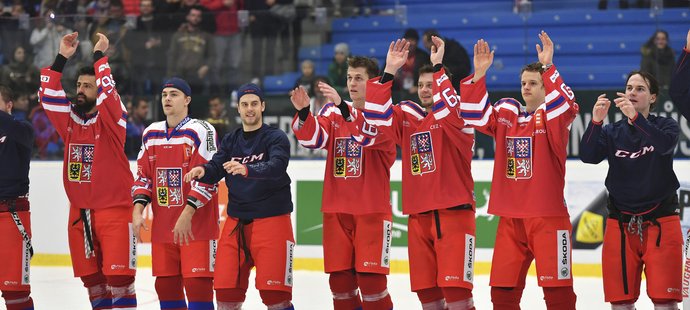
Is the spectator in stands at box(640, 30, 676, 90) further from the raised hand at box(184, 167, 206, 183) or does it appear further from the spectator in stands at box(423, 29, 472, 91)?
the raised hand at box(184, 167, 206, 183)

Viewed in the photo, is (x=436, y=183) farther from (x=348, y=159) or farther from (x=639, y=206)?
(x=639, y=206)

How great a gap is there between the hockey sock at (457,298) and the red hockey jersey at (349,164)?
82 cm

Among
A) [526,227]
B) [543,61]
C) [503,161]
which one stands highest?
[543,61]

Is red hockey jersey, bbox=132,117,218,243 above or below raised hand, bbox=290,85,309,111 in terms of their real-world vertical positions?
below

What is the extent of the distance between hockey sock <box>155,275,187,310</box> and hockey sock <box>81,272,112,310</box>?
677mm

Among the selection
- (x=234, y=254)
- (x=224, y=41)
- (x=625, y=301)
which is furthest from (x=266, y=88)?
(x=625, y=301)

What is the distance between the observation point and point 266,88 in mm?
11930

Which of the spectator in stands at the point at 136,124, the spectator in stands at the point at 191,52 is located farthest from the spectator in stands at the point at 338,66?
the spectator in stands at the point at 136,124

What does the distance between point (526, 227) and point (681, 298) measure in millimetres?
1086

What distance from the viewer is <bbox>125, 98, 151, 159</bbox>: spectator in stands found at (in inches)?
461

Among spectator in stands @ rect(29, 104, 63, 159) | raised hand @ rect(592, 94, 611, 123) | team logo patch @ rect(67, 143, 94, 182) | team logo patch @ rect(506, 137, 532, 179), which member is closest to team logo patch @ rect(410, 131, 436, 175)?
team logo patch @ rect(506, 137, 532, 179)

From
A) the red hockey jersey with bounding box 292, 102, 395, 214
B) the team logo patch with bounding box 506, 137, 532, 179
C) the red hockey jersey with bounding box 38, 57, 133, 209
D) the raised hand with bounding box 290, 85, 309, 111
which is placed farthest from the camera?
the red hockey jersey with bounding box 38, 57, 133, 209

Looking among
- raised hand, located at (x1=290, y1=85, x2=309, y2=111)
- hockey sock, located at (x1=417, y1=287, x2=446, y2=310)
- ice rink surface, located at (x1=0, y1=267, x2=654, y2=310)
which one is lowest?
ice rink surface, located at (x1=0, y1=267, x2=654, y2=310)

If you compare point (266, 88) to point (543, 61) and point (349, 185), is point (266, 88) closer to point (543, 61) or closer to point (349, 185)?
point (349, 185)
